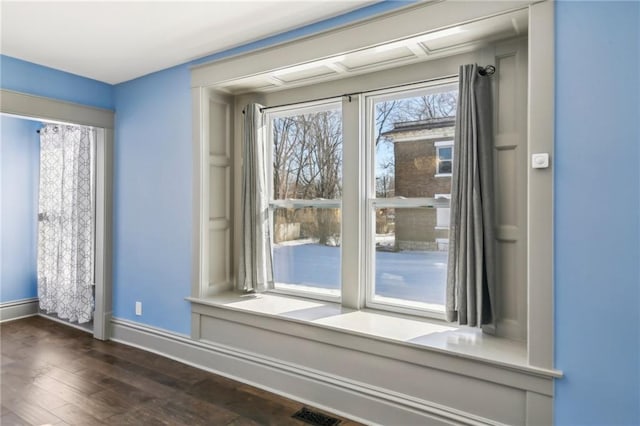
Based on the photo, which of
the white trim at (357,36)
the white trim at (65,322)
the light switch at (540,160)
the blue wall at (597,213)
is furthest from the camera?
the white trim at (65,322)

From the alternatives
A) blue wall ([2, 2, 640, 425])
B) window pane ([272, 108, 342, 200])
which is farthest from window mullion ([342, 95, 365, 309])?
blue wall ([2, 2, 640, 425])

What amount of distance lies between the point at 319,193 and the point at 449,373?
1.64m

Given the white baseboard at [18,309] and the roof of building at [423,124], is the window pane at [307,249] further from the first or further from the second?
the white baseboard at [18,309]

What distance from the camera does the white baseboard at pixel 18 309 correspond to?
442 centimetres

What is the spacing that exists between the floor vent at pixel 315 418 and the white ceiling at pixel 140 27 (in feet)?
8.42

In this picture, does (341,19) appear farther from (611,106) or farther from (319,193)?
(611,106)

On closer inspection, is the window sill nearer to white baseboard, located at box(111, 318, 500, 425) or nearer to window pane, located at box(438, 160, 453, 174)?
white baseboard, located at box(111, 318, 500, 425)

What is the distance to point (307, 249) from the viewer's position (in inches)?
127

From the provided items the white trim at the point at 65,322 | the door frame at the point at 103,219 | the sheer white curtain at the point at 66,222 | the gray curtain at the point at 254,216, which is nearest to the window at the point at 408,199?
the gray curtain at the point at 254,216

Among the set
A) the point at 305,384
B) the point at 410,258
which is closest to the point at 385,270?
the point at 410,258

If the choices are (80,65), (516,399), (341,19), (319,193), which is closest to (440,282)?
(516,399)

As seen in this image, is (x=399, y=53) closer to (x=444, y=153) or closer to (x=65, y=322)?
(x=444, y=153)

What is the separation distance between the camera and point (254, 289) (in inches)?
127

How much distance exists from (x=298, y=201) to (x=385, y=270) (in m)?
0.94
